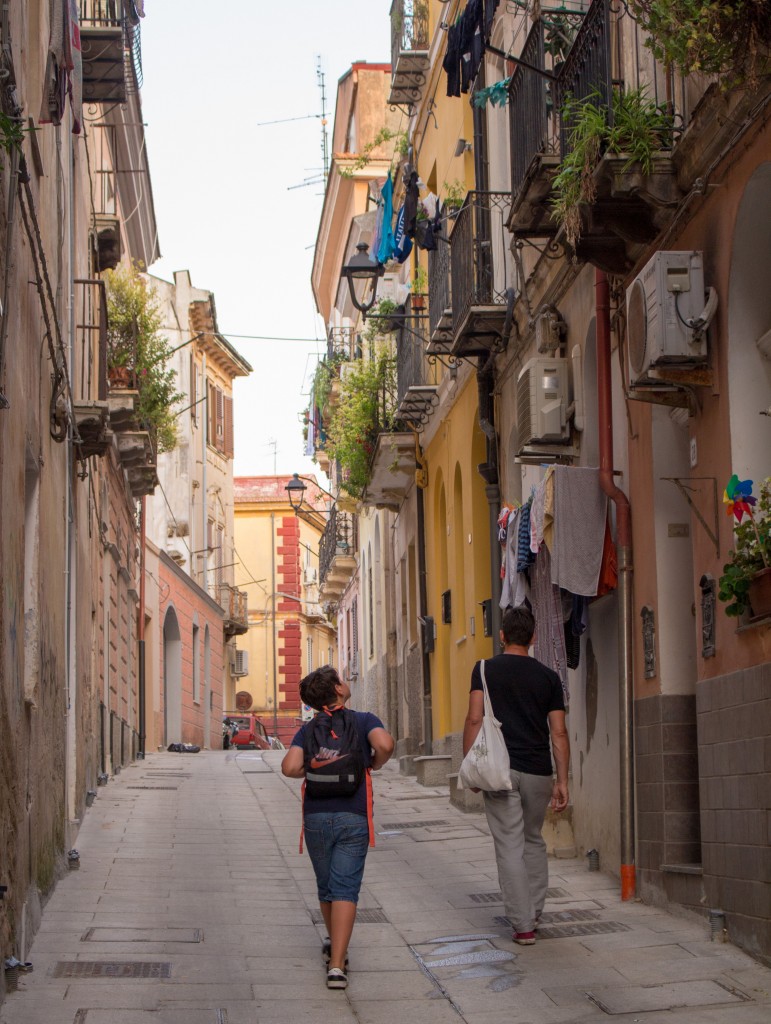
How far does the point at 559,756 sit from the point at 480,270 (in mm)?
7608

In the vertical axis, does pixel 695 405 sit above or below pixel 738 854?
above

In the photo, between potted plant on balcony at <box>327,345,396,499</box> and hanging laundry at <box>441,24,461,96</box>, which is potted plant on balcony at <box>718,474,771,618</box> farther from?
potted plant on balcony at <box>327,345,396,499</box>

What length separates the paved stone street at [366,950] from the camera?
7.18m

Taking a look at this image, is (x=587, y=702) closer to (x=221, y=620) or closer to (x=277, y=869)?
(x=277, y=869)

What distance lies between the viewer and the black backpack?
8070mm

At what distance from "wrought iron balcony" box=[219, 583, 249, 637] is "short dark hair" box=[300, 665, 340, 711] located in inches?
1580

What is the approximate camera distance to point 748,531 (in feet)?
25.6

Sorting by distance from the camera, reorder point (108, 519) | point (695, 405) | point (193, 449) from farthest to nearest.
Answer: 1. point (193, 449)
2. point (108, 519)
3. point (695, 405)

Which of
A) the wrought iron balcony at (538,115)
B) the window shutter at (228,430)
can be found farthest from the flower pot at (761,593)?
the window shutter at (228,430)

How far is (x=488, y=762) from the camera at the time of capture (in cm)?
859

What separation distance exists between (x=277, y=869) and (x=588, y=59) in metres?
6.31

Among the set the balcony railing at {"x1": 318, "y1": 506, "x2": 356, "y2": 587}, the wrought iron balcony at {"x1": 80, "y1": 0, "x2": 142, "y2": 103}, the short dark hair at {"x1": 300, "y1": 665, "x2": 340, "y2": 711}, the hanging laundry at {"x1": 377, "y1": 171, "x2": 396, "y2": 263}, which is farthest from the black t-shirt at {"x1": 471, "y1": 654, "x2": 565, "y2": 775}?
the balcony railing at {"x1": 318, "y1": 506, "x2": 356, "y2": 587}

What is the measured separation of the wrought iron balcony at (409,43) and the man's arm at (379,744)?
14503 mm

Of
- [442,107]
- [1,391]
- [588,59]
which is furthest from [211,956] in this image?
[442,107]
